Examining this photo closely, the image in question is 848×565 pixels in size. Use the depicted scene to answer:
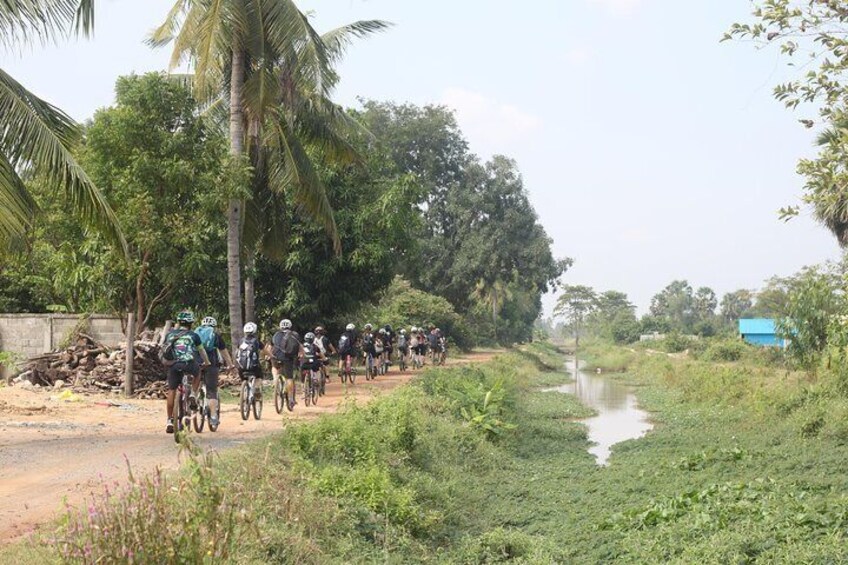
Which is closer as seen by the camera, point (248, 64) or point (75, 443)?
point (75, 443)

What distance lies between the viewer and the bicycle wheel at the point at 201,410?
12742mm

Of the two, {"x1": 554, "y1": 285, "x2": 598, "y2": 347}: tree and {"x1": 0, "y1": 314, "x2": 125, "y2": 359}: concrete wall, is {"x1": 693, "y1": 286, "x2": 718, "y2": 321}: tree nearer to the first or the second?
{"x1": 554, "y1": 285, "x2": 598, "y2": 347}: tree

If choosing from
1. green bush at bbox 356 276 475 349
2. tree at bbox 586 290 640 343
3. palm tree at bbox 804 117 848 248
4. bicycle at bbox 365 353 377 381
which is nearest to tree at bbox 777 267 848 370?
bicycle at bbox 365 353 377 381

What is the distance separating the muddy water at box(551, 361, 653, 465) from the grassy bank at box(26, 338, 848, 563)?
93cm

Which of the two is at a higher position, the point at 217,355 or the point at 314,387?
the point at 217,355

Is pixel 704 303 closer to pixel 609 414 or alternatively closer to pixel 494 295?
pixel 494 295

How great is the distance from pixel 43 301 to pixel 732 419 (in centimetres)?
2182

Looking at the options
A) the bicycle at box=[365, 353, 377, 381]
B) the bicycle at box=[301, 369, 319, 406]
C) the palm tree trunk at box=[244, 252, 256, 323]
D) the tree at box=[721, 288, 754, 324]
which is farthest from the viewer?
the tree at box=[721, 288, 754, 324]

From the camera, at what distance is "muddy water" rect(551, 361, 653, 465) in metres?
20.6

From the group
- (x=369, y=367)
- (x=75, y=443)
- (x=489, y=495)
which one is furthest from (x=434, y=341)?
(x=75, y=443)

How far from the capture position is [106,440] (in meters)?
12.5

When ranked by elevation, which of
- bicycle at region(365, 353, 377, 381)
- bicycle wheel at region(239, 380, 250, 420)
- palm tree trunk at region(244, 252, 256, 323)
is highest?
palm tree trunk at region(244, 252, 256, 323)

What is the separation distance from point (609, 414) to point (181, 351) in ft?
58.1

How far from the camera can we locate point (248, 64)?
21.5 m
